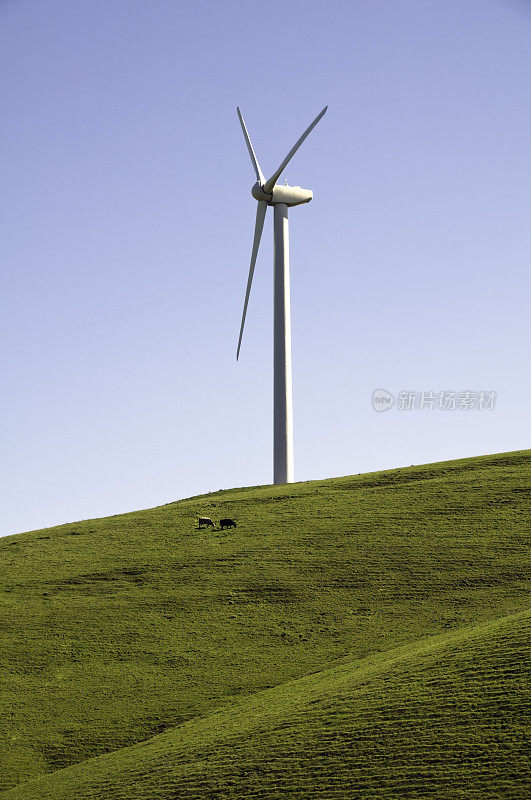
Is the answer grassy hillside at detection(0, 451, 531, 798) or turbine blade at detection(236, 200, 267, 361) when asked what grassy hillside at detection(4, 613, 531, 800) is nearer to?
grassy hillside at detection(0, 451, 531, 798)

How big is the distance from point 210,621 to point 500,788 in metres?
25.8

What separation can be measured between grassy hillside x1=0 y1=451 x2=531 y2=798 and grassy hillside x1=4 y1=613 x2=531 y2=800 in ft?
1.79

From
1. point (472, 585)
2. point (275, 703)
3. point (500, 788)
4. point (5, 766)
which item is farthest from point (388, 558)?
point (500, 788)

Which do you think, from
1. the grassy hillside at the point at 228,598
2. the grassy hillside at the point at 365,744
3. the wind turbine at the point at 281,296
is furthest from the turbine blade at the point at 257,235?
the grassy hillside at the point at 365,744

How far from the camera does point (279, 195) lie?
3118 inches

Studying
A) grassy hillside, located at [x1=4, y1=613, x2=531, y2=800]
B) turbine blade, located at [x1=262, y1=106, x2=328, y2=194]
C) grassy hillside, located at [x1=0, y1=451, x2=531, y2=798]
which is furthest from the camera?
turbine blade, located at [x1=262, y1=106, x2=328, y2=194]

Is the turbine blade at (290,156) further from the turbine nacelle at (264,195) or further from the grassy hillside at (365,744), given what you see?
the grassy hillside at (365,744)

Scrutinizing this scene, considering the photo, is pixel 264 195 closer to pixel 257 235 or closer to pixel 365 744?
pixel 257 235

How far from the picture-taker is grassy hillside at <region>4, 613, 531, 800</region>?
80.0ft

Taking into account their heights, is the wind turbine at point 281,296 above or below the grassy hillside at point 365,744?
above

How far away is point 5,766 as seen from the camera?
114ft

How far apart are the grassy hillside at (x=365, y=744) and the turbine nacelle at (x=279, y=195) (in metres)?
52.1

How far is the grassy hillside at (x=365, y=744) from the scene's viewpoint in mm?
24375

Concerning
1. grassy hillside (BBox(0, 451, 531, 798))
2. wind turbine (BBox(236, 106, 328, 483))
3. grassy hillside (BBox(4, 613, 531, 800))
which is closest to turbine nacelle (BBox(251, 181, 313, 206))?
wind turbine (BBox(236, 106, 328, 483))
